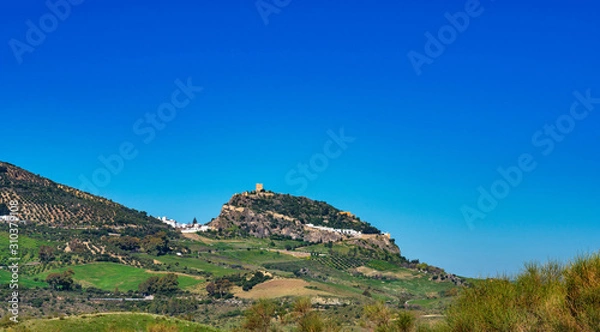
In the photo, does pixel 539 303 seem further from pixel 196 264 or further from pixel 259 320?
pixel 196 264

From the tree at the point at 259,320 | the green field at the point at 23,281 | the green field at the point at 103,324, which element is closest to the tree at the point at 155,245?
the green field at the point at 23,281

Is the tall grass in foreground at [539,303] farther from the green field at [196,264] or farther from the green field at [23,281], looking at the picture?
the green field at [196,264]

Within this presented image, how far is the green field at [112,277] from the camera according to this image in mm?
146375

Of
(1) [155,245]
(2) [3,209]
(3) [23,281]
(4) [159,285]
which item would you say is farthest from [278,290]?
(2) [3,209]

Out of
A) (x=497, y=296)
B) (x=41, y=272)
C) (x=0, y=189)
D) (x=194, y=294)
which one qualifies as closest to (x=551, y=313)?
(x=497, y=296)

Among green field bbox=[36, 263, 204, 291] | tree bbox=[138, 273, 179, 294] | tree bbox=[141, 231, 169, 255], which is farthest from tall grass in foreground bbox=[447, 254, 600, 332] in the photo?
tree bbox=[141, 231, 169, 255]

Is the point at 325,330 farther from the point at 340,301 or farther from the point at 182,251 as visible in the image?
the point at 182,251

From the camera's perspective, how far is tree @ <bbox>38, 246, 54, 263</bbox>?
506 ft

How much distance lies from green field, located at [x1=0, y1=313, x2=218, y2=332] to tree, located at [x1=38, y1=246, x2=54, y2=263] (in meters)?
91.2

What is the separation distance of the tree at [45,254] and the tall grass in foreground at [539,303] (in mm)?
134352

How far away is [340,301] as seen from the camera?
5261 inches

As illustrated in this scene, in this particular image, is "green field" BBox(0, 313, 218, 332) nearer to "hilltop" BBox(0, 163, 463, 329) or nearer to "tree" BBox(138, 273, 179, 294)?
"hilltop" BBox(0, 163, 463, 329)

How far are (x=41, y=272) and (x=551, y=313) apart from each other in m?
134

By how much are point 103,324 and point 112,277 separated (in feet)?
296
